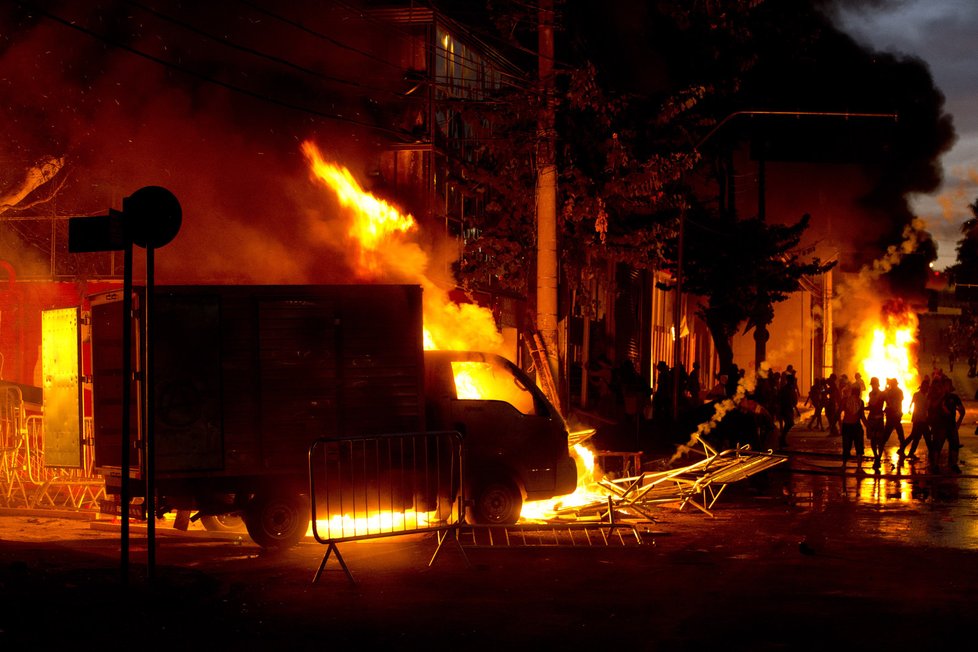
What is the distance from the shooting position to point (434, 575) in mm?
8898

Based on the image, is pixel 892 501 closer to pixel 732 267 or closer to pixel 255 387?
pixel 255 387

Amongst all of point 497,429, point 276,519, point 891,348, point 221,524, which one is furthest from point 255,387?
point 891,348

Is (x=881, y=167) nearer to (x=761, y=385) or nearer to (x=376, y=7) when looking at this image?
(x=761, y=385)

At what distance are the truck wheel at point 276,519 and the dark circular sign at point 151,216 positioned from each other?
305 centimetres

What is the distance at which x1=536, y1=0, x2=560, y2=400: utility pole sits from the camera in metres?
15.4

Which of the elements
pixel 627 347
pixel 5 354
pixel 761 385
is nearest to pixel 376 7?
pixel 5 354

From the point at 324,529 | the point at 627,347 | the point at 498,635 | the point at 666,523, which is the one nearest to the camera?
the point at 498,635

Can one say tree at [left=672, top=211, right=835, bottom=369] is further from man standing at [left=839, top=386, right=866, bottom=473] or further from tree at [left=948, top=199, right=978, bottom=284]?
tree at [left=948, top=199, right=978, bottom=284]

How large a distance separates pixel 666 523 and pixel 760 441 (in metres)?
7.54

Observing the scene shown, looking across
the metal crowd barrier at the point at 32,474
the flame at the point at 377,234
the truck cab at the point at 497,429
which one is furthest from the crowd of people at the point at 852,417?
the metal crowd barrier at the point at 32,474

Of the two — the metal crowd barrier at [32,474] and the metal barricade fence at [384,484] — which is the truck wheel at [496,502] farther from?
the metal crowd barrier at [32,474]

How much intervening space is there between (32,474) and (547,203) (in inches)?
299

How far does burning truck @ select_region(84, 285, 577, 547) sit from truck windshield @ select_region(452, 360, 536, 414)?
808mm

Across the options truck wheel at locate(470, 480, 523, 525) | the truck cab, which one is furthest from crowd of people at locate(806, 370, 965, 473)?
truck wheel at locate(470, 480, 523, 525)
